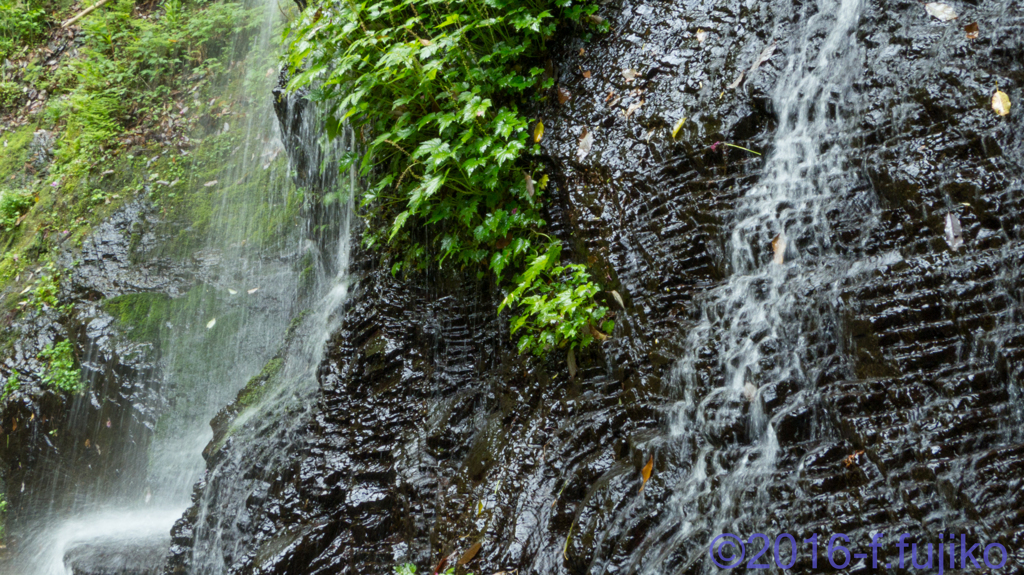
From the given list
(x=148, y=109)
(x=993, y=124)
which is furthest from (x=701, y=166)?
(x=148, y=109)

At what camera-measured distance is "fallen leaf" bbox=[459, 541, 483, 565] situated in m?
3.36

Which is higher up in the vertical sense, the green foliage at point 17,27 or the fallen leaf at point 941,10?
the green foliage at point 17,27

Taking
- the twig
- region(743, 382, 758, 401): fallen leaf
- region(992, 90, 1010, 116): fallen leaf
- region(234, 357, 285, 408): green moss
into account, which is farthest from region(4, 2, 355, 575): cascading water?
region(992, 90, 1010, 116): fallen leaf

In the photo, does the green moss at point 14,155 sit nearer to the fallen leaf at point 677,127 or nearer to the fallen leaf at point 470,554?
the fallen leaf at point 470,554

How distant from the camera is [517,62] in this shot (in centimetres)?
A: 446

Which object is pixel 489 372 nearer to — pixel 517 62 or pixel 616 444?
pixel 616 444

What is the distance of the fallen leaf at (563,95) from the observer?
430 centimetres

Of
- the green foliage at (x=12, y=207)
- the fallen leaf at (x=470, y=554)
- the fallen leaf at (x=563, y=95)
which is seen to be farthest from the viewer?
the green foliage at (x=12, y=207)

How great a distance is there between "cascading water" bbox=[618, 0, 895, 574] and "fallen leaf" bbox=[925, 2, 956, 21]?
356 millimetres

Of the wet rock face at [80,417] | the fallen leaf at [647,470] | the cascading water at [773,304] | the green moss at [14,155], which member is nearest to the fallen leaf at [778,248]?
the cascading water at [773,304]

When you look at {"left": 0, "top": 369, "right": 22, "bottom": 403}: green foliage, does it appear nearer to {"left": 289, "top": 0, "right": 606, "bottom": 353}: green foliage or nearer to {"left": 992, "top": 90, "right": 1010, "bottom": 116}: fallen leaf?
{"left": 289, "top": 0, "right": 606, "bottom": 353}: green foliage

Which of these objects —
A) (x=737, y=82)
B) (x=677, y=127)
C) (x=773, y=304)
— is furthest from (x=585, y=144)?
(x=773, y=304)

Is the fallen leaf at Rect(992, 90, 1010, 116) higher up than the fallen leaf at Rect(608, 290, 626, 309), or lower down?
higher up

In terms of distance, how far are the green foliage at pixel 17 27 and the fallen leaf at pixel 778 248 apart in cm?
1163
